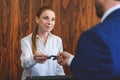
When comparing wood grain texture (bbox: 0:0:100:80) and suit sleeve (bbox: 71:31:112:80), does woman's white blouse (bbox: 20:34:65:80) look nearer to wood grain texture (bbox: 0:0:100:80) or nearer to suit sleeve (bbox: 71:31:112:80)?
wood grain texture (bbox: 0:0:100:80)

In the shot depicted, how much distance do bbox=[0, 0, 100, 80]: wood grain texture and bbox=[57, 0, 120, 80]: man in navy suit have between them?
203 cm

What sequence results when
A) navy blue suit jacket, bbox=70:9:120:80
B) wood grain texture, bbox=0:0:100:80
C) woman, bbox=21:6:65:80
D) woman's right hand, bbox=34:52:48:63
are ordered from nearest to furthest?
1. navy blue suit jacket, bbox=70:9:120:80
2. woman's right hand, bbox=34:52:48:63
3. woman, bbox=21:6:65:80
4. wood grain texture, bbox=0:0:100:80

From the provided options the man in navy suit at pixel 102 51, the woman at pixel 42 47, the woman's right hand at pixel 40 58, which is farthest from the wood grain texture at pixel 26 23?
the man in navy suit at pixel 102 51

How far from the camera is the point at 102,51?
3.40ft

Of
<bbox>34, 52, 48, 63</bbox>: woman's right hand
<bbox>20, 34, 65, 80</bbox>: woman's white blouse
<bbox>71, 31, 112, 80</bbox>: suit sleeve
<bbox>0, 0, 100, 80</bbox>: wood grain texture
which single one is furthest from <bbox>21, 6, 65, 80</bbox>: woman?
<bbox>71, 31, 112, 80</bbox>: suit sleeve

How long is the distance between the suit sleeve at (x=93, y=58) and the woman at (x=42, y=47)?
4.50 ft

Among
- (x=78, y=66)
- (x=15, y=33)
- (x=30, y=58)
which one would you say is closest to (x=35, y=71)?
(x=30, y=58)

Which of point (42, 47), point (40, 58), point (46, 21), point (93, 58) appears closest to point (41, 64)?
point (42, 47)

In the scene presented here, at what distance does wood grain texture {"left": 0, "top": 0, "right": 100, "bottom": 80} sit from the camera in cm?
305

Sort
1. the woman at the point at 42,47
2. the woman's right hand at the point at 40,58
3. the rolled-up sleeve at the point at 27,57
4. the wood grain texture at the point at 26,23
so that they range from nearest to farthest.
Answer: the woman's right hand at the point at 40,58 < the rolled-up sleeve at the point at 27,57 < the woman at the point at 42,47 < the wood grain texture at the point at 26,23

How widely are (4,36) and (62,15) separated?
68cm

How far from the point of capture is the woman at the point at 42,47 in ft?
8.13

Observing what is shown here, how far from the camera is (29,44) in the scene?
2504 millimetres

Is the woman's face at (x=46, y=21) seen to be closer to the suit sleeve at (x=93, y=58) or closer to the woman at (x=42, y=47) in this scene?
the woman at (x=42, y=47)
